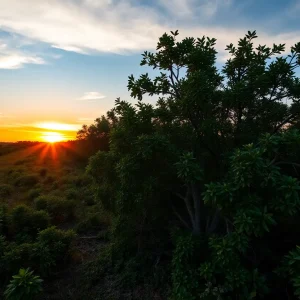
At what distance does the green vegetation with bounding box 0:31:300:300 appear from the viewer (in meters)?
5.12

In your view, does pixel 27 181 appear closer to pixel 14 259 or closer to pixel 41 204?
pixel 41 204

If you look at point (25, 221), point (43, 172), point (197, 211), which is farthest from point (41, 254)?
point (43, 172)

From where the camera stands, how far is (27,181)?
2164cm

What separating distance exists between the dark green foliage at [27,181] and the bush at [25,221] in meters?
11.7

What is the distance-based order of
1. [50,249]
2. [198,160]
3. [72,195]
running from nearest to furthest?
[198,160] < [50,249] < [72,195]

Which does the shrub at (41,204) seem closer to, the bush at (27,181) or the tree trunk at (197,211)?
the bush at (27,181)

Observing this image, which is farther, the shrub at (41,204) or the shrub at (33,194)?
the shrub at (33,194)

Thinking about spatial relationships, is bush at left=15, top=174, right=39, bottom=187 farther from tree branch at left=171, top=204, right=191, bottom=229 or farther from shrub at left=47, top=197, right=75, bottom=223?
tree branch at left=171, top=204, right=191, bottom=229

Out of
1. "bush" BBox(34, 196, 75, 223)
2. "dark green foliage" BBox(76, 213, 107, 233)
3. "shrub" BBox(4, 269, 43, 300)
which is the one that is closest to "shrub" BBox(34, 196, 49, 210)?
"bush" BBox(34, 196, 75, 223)

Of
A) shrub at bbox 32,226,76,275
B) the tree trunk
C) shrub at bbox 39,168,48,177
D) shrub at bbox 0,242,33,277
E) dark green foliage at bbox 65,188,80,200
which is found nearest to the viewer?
the tree trunk

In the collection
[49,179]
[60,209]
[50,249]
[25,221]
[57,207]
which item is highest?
[25,221]

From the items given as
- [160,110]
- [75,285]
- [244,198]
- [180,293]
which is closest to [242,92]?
[160,110]

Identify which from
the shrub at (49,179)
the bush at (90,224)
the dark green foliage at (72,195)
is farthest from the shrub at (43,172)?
the bush at (90,224)

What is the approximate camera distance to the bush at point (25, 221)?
10.2m
